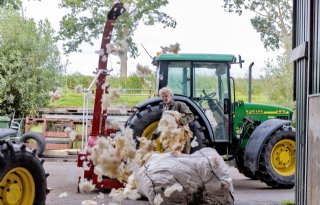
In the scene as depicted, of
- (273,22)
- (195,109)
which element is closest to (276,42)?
(273,22)

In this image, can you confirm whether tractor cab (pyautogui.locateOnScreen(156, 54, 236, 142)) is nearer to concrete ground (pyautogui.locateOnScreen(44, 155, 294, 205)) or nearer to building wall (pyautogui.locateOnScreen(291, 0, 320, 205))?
concrete ground (pyautogui.locateOnScreen(44, 155, 294, 205))

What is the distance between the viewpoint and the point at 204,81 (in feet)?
36.3

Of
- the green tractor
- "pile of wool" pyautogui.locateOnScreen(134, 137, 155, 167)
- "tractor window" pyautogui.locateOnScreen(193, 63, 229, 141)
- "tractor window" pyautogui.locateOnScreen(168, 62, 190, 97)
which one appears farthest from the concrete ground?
"tractor window" pyautogui.locateOnScreen(168, 62, 190, 97)

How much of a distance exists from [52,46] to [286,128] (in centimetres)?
1169

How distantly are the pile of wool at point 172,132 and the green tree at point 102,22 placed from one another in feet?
3.35

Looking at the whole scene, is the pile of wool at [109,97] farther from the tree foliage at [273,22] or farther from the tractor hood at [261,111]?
the tree foliage at [273,22]

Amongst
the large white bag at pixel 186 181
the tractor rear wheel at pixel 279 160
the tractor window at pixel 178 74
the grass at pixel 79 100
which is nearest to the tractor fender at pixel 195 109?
the grass at pixel 79 100

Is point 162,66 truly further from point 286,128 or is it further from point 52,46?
point 52,46

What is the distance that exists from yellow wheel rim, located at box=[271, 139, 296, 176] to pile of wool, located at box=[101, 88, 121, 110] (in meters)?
3.22

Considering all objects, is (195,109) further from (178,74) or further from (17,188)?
(17,188)

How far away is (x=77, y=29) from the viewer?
8.12 metres

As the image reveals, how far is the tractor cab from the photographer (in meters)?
10.9

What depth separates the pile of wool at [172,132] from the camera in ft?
30.1

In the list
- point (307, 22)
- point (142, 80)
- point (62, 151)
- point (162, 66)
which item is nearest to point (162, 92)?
point (142, 80)
